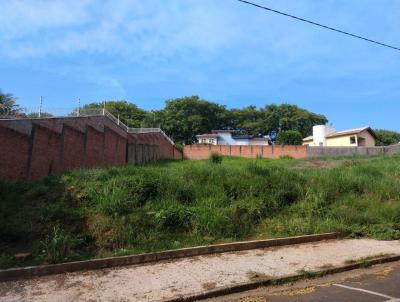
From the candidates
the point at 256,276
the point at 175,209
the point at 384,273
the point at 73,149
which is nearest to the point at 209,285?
the point at 256,276

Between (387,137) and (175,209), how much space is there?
Result: 8235 centimetres

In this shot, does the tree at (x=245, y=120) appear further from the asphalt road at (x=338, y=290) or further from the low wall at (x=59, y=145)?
the asphalt road at (x=338, y=290)

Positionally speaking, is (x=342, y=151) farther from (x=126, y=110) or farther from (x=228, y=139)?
(x=126, y=110)

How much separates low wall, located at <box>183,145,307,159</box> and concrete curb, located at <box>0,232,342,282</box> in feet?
127

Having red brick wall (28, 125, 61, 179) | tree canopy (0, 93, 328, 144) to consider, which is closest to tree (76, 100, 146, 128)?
tree canopy (0, 93, 328, 144)

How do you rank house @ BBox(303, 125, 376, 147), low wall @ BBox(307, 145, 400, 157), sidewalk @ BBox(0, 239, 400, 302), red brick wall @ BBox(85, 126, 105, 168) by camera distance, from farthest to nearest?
1. house @ BBox(303, 125, 376, 147)
2. low wall @ BBox(307, 145, 400, 157)
3. red brick wall @ BBox(85, 126, 105, 168)
4. sidewalk @ BBox(0, 239, 400, 302)

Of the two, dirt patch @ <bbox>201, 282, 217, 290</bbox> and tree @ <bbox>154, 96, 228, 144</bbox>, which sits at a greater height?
tree @ <bbox>154, 96, 228, 144</bbox>

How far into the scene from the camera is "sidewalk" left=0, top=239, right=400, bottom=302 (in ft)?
22.1

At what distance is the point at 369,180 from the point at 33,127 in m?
14.0

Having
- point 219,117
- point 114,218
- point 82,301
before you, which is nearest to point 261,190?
point 114,218

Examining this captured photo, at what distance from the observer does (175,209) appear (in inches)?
437

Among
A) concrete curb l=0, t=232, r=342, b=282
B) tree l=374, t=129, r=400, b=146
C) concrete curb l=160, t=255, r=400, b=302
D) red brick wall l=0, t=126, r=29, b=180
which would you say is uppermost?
tree l=374, t=129, r=400, b=146

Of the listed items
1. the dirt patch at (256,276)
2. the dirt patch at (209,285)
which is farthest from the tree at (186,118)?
the dirt patch at (209,285)

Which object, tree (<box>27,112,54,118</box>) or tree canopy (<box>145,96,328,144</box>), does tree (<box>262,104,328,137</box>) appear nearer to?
tree canopy (<box>145,96,328,144</box>)
